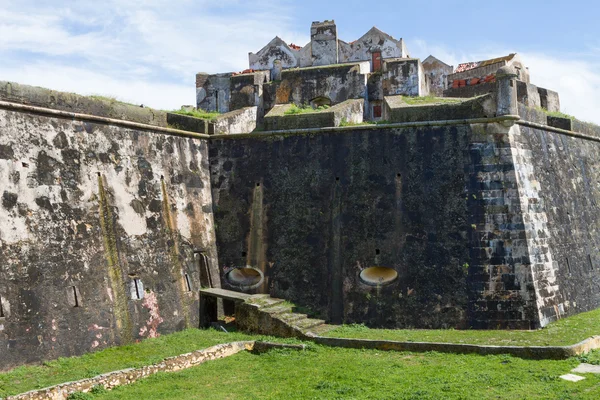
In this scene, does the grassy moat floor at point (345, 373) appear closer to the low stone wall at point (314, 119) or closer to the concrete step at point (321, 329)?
the concrete step at point (321, 329)

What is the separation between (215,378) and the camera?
11086mm

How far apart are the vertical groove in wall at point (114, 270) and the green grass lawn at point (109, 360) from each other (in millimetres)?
425

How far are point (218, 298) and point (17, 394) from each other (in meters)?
6.25

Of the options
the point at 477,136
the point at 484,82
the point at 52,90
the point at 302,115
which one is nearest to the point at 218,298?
the point at 302,115

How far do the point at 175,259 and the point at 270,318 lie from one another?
2.53m

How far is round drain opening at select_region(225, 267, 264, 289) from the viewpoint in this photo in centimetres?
1563

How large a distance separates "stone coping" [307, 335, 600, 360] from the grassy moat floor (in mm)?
189

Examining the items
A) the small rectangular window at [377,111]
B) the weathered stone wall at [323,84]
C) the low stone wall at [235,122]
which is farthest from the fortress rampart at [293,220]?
the small rectangular window at [377,111]

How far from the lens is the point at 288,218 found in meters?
15.6

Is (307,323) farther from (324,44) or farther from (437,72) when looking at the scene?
(437,72)

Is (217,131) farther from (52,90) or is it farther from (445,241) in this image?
(445,241)

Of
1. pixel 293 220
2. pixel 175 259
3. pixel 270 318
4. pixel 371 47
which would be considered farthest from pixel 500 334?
pixel 371 47

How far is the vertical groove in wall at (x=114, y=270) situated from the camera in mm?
12766

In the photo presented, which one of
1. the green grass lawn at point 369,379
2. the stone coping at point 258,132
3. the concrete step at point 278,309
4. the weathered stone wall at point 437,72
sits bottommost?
the green grass lawn at point 369,379
